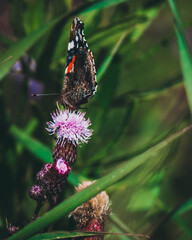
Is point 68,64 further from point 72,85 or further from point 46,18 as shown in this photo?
point 46,18

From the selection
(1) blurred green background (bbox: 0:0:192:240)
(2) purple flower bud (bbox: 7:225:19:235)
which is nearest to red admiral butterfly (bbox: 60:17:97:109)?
(1) blurred green background (bbox: 0:0:192:240)

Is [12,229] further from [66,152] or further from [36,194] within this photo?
[66,152]

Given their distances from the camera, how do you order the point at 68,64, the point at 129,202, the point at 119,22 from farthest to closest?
the point at 119,22, the point at 68,64, the point at 129,202

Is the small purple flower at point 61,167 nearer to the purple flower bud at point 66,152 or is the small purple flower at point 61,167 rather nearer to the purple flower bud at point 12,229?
the purple flower bud at point 66,152

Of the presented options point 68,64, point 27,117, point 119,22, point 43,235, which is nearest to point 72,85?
point 68,64

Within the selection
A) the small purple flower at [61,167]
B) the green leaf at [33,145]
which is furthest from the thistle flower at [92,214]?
the green leaf at [33,145]

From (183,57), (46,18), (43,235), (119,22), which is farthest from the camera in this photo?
(46,18)

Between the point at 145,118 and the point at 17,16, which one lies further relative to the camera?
the point at 145,118
